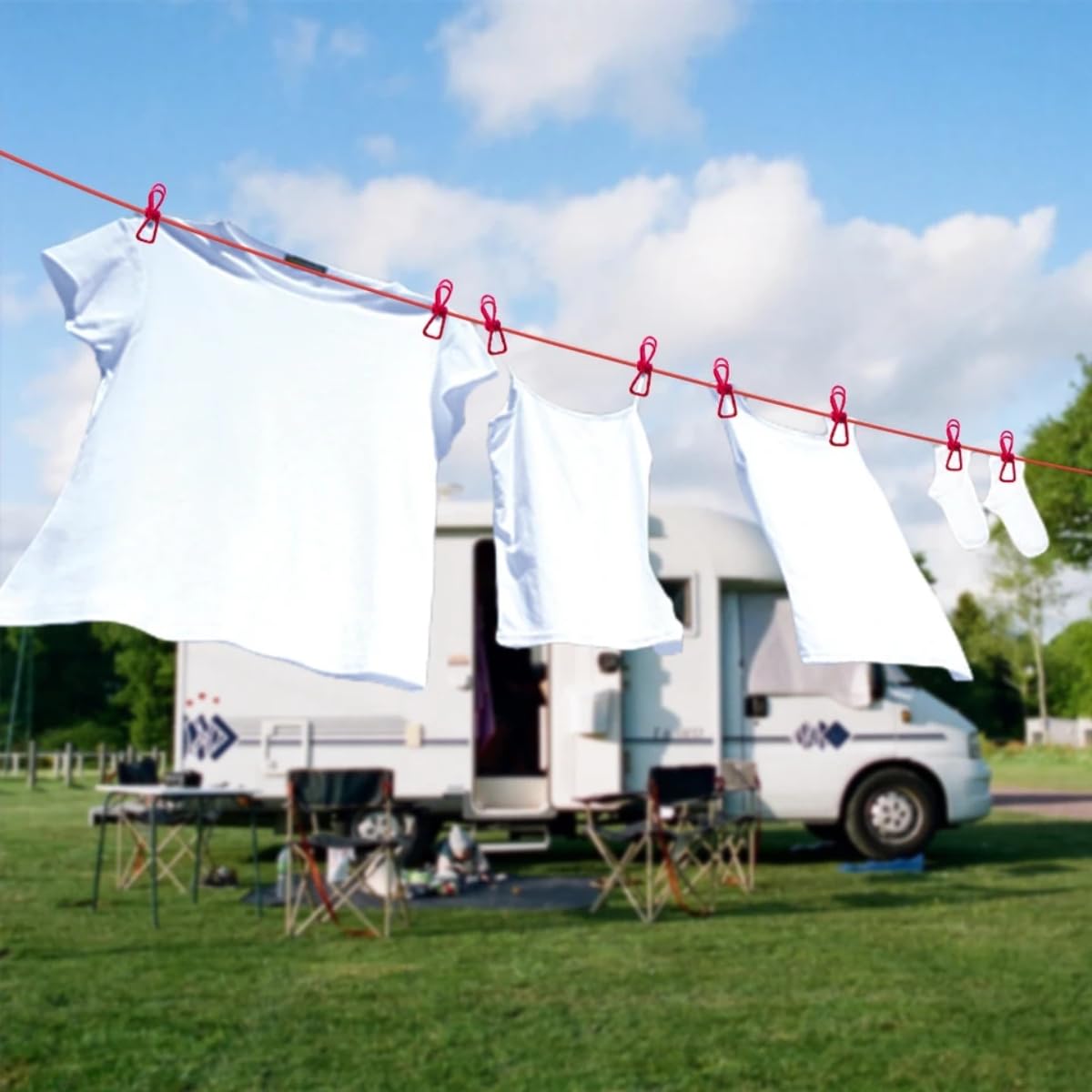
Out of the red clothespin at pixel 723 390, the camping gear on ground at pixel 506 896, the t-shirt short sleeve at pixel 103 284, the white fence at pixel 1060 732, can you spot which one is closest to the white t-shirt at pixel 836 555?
the red clothespin at pixel 723 390

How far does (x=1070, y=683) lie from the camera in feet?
178

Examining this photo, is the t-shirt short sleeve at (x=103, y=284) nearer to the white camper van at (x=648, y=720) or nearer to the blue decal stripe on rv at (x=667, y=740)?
the white camper van at (x=648, y=720)

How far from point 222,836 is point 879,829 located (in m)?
6.34

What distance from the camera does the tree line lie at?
3709 centimetres

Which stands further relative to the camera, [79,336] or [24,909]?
[24,909]

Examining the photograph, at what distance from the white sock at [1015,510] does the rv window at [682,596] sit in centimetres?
577

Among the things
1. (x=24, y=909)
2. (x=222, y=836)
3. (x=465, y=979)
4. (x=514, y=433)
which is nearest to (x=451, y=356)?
(x=514, y=433)

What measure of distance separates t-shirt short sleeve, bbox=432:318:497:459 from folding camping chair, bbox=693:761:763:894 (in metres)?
5.35

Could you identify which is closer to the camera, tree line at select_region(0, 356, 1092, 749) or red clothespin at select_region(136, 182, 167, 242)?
red clothespin at select_region(136, 182, 167, 242)

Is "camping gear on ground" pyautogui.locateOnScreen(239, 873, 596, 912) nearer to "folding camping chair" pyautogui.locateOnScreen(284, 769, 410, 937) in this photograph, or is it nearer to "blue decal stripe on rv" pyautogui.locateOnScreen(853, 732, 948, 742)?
"folding camping chair" pyautogui.locateOnScreen(284, 769, 410, 937)

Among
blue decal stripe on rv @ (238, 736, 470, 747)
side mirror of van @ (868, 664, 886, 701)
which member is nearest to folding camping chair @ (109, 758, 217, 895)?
blue decal stripe on rv @ (238, 736, 470, 747)

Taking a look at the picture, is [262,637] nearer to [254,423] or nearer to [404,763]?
[254,423]

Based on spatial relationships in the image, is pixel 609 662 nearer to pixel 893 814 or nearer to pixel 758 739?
pixel 758 739

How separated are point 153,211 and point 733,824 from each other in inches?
258
